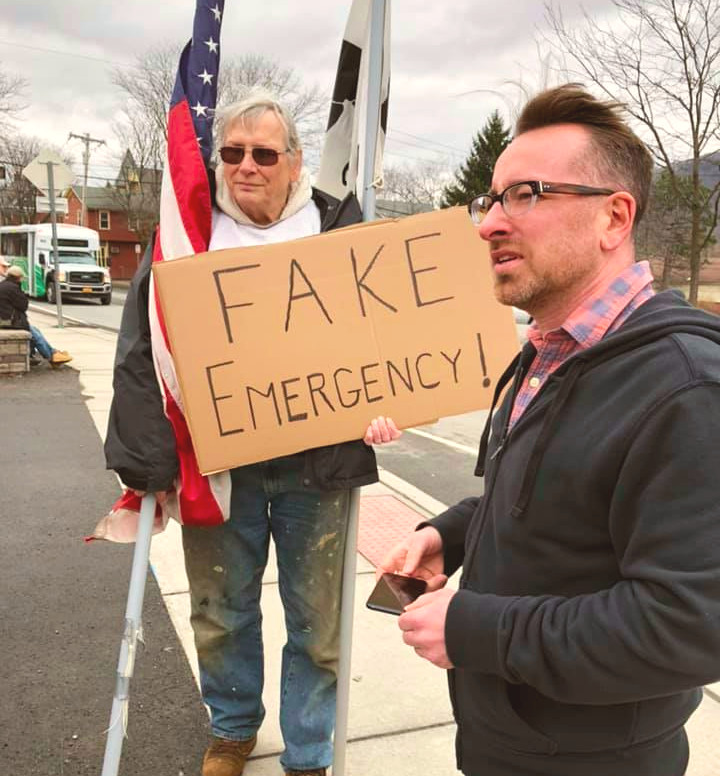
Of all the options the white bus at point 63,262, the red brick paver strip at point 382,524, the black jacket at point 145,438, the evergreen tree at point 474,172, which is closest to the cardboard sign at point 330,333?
the black jacket at point 145,438

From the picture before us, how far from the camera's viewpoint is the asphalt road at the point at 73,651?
2.47 meters

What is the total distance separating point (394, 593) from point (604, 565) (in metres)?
0.45

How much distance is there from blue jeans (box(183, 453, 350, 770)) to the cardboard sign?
29 centimetres

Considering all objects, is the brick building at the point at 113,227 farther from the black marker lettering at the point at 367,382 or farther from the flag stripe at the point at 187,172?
the black marker lettering at the point at 367,382

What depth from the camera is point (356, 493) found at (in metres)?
2.11

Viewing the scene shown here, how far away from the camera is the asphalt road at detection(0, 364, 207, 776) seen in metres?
2.47

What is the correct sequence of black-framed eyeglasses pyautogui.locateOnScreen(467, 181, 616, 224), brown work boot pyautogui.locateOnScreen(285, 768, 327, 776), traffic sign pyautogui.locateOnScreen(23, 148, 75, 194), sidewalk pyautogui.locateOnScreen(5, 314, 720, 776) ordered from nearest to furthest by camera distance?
black-framed eyeglasses pyautogui.locateOnScreen(467, 181, 616, 224) → brown work boot pyautogui.locateOnScreen(285, 768, 327, 776) → sidewalk pyautogui.locateOnScreen(5, 314, 720, 776) → traffic sign pyautogui.locateOnScreen(23, 148, 75, 194)

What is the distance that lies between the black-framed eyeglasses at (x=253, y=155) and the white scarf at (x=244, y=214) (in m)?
0.04

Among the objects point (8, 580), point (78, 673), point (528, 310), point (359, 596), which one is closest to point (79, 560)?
point (8, 580)

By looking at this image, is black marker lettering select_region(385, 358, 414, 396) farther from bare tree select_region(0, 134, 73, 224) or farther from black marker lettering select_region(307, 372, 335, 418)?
bare tree select_region(0, 134, 73, 224)

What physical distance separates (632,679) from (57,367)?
10384 millimetres

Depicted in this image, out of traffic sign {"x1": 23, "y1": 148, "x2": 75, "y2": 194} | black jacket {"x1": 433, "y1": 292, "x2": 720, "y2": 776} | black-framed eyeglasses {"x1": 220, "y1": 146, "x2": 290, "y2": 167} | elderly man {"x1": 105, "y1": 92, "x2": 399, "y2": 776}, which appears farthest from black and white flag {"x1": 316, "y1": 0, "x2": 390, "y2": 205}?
traffic sign {"x1": 23, "y1": 148, "x2": 75, "y2": 194}

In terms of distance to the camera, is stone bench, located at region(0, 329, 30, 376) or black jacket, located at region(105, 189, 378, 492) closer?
black jacket, located at region(105, 189, 378, 492)

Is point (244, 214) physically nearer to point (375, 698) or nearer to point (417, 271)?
point (417, 271)
